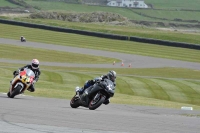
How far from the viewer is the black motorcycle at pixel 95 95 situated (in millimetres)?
18062

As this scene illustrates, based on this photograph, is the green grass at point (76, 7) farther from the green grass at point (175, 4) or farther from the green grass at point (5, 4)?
the green grass at point (175, 4)

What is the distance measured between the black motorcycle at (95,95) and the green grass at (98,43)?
139ft

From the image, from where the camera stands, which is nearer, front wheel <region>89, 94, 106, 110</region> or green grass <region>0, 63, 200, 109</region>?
front wheel <region>89, 94, 106, 110</region>

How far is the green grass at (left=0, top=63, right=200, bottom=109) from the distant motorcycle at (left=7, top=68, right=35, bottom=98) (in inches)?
149

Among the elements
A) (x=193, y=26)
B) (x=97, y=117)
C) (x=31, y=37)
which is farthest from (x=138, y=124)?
(x=193, y=26)

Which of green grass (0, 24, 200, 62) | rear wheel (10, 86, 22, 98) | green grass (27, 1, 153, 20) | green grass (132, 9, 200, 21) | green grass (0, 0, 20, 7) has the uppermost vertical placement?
rear wheel (10, 86, 22, 98)

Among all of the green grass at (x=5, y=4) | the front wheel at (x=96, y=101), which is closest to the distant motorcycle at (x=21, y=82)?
the front wheel at (x=96, y=101)

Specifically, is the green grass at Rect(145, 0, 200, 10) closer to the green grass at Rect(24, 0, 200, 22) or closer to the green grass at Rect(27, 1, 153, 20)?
the green grass at Rect(24, 0, 200, 22)

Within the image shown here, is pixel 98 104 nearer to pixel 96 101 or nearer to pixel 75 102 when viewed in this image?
pixel 96 101

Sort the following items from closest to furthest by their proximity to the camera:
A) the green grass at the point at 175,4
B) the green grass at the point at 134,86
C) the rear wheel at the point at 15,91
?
1. the rear wheel at the point at 15,91
2. the green grass at the point at 134,86
3. the green grass at the point at 175,4

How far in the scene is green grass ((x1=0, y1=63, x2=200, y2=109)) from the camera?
27.5 metres

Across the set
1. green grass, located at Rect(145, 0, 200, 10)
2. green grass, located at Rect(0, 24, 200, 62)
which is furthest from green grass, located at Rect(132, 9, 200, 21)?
green grass, located at Rect(0, 24, 200, 62)

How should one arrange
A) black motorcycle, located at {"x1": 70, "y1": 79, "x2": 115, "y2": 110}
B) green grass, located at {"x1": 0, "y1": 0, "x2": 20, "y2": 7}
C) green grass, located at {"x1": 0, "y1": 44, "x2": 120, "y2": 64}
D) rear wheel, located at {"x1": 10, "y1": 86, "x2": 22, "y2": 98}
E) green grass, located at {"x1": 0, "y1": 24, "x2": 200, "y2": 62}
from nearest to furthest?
black motorcycle, located at {"x1": 70, "y1": 79, "x2": 115, "y2": 110} < rear wheel, located at {"x1": 10, "y1": 86, "x2": 22, "y2": 98} < green grass, located at {"x1": 0, "y1": 44, "x2": 120, "y2": 64} < green grass, located at {"x1": 0, "y1": 24, "x2": 200, "y2": 62} < green grass, located at {"x1": 0, "y1": 0, "x2": 20, "y2": 7}

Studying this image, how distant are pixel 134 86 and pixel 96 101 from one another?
721 inches
